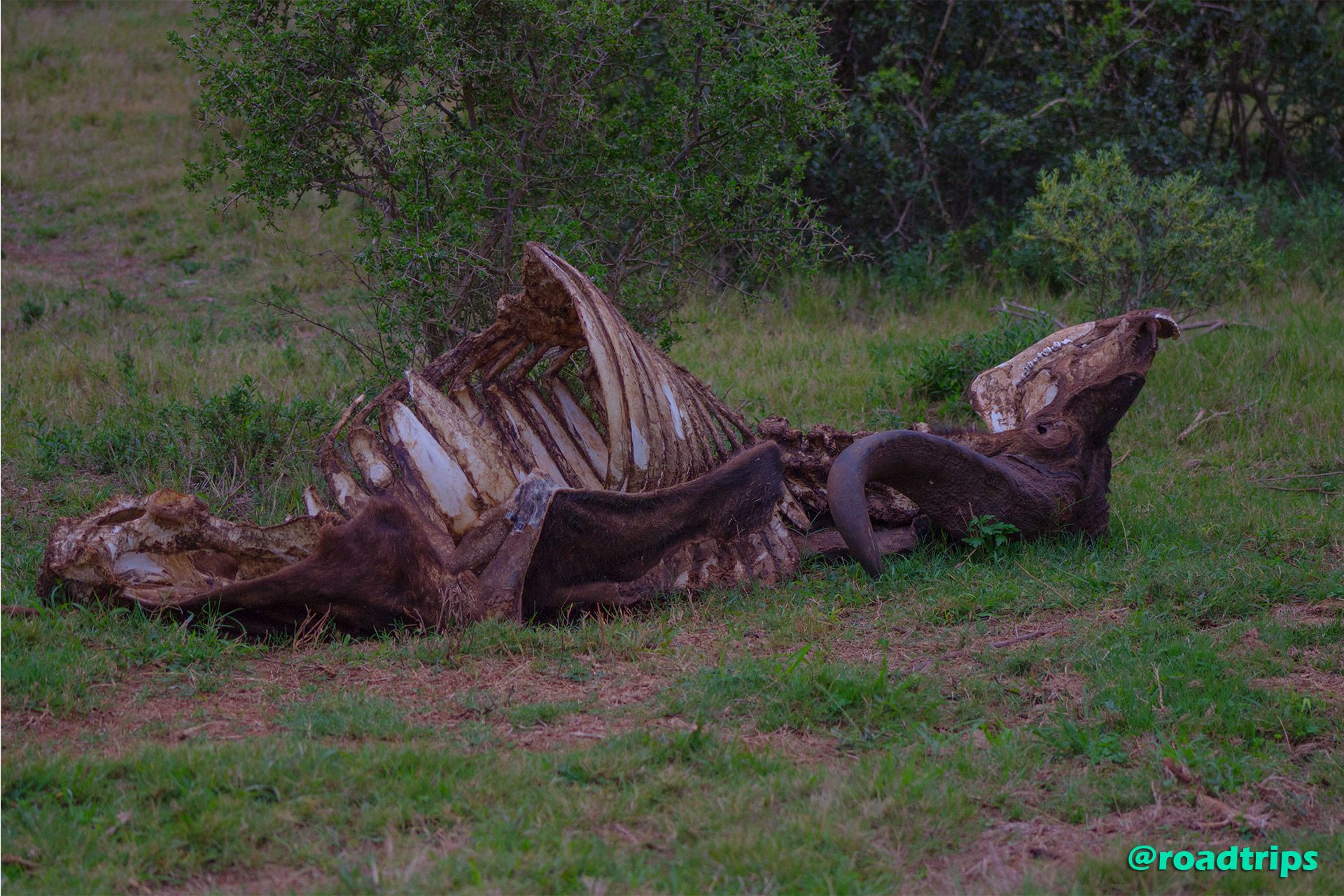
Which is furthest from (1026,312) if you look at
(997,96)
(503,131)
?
(503,131)

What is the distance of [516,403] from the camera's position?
17.6ft

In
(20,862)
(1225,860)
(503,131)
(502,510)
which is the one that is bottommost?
(1225,860)

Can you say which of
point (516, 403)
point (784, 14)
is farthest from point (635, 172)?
point (516, 403)

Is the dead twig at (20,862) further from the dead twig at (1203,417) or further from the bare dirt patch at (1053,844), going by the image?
the dead twig at (1203,417)

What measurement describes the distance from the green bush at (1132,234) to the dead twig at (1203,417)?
1394mm

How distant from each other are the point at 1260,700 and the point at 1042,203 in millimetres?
5850

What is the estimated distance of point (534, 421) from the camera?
212 inches

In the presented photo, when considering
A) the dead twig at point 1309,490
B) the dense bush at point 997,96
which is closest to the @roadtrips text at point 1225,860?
the dead twig at point 1309,490

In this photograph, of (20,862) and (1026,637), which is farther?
(1026,637)

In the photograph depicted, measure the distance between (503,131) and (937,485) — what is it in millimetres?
3246

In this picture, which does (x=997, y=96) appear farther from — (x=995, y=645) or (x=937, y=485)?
(x=995, y=645)

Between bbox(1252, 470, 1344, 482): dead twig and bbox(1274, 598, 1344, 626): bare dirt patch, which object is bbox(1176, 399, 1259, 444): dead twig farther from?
bbox(1274, 598, 1344, 626): bare dirt patch

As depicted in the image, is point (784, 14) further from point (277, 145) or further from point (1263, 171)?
point (1263, 171)

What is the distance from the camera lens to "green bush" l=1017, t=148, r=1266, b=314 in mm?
8883
